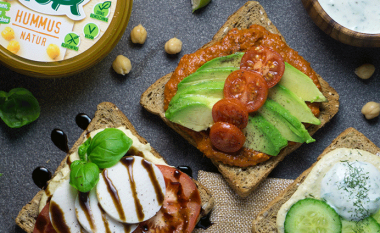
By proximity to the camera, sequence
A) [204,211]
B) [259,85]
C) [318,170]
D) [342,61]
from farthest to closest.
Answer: [342,61] → [204,211] → [318,170] → [259,85]

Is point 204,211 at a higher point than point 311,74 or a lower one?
lower

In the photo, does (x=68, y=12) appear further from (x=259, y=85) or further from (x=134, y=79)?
(x=259, y=85)

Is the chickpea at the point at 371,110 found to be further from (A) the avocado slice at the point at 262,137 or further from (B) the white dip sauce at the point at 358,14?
(A) the avocado slice at the point at 262,137

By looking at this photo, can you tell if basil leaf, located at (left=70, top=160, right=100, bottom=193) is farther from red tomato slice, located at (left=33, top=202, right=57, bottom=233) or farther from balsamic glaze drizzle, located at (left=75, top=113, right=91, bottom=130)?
balsamic glaze drizzle, located at (left=75, top=113, right=91, bottom=130)

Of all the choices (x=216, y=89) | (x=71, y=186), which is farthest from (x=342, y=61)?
(x=71, y=186)

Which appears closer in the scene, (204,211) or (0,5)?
(0,5)

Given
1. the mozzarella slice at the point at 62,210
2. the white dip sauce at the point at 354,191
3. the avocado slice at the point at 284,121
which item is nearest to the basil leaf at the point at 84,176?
the mozzarella slice at the point at 62,210
